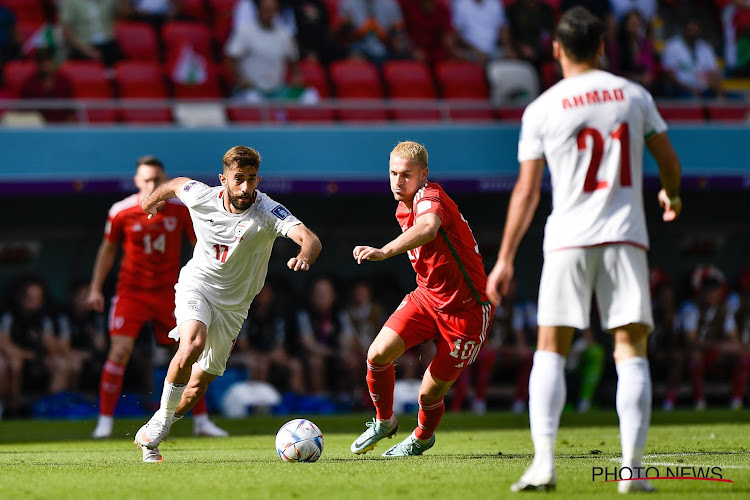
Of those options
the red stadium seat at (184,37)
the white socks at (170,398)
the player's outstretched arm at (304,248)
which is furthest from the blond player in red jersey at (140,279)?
the red stadium seat at (184,37)

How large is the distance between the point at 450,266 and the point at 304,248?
1.13 meters

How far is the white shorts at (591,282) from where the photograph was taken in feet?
16.5

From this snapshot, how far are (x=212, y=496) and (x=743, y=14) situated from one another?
16.1 m

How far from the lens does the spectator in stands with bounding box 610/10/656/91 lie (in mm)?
16359

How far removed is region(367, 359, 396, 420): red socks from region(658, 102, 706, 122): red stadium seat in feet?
31.0

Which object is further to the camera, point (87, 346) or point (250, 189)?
point (87, 346)

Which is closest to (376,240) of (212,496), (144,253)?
(144,253)

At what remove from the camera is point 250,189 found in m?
7.18

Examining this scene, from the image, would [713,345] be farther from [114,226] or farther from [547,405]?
[547,405]

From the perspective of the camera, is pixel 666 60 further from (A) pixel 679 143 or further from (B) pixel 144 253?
(B) pixel 144 253

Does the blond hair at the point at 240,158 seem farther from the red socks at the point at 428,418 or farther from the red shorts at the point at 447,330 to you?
the red socks at the point at 428,418

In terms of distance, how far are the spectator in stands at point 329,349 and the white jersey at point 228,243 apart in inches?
282

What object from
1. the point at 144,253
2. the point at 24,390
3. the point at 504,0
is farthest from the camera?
the point at 504,0

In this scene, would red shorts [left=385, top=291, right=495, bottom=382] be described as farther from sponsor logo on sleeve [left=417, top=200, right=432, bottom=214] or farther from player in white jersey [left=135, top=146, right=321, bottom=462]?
player in white jersey [left=135, top=146, right=321, bottom=462]
